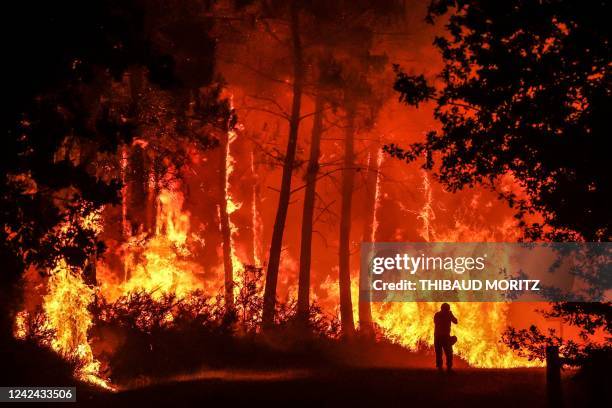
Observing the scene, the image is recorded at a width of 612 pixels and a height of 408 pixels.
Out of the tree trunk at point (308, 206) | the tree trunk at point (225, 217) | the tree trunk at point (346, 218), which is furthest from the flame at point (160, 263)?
the tree trunk at point (346, 218)

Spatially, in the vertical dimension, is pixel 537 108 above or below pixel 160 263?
above

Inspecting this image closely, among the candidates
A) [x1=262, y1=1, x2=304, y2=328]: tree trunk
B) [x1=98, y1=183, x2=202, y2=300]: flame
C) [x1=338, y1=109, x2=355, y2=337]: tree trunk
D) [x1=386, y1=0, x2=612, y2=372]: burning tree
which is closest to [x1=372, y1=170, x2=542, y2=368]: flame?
[x1=338, y1=109, x2=355, y2=337]: tree trunk

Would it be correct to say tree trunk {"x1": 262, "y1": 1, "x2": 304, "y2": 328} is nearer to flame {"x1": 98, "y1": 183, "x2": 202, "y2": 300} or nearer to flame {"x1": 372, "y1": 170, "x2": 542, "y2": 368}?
flame {"x1": 98, "y1": 183, "x2": 202, "y2": 300}

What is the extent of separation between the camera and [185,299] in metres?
22.5

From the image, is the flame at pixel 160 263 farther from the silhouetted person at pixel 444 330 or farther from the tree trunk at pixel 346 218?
the silhouetted person at pixel 444 330

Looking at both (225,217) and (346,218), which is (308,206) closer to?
(346,218)

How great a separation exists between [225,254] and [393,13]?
15.2 meters

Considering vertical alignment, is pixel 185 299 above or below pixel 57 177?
below

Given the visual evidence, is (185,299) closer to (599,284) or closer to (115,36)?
(115,36)

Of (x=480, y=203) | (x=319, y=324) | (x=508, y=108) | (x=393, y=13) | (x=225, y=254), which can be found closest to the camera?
(x=508, y=108)

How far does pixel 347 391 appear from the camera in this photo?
15906 millimetres

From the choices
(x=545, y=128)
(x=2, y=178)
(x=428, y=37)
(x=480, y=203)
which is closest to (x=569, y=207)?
(x=545, y=128)

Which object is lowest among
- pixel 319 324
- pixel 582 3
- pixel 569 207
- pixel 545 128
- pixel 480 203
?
pixel 319 324

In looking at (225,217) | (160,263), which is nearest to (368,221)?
(225,217)
